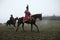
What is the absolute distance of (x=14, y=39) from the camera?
246 inches

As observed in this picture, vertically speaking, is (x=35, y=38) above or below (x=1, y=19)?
below

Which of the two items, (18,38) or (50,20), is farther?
(50,20)

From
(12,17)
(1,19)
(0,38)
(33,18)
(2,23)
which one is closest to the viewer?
(0,38)

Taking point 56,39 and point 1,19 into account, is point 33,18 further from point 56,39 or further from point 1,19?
point 1,19

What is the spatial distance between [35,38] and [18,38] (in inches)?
19.5

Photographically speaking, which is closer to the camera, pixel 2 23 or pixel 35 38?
pixel 35 38

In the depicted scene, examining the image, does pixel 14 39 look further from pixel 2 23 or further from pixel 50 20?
pixel 50 20

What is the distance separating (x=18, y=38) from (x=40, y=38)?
634mm

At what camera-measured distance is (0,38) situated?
6.55m

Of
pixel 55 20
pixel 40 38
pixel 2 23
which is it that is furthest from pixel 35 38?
pixel 55 20

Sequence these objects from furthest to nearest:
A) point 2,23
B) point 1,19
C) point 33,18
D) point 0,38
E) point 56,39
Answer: point 2,23 < point 1,19 < point 33,18 < point 0,38 < point 56,39

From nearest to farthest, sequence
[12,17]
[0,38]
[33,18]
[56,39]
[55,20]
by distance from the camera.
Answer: [56,39] → [0,38] → [33,18] → [12,17] → [55,20]

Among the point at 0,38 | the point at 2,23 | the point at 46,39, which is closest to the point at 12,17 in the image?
the point at 2,23

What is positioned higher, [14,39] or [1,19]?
[1,19]
